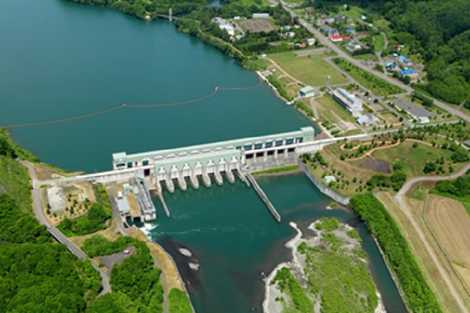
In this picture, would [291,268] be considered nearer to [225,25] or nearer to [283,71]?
[283,71]

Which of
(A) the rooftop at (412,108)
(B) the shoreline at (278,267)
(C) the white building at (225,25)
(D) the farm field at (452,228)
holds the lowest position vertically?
(B) the shoreline at (278,267)

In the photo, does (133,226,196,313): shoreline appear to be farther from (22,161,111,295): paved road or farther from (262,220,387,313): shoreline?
(262,220,387,313): shoreline

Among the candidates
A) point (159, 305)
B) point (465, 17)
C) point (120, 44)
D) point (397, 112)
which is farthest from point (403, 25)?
point (159, 305)

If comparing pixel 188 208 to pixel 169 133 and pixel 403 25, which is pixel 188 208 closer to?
pixel 169 133

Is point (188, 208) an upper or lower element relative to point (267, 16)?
lower

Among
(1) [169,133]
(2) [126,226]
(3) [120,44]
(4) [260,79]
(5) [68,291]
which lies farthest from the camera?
(3) [120,44]

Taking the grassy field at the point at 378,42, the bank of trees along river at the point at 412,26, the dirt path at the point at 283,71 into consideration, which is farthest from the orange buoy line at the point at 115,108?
the grassy field at the point at 378,42

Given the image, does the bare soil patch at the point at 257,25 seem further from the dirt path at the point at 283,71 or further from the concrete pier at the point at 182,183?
the concrete pier at the point at 182,183
